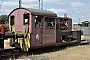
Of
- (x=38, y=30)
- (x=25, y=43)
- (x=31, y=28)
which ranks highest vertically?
(x=31, y=28)

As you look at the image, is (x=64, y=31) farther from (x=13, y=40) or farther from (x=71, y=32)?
(x=13, y=40)

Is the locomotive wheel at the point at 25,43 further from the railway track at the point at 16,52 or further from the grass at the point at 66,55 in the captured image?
the grass at the point at 66,55

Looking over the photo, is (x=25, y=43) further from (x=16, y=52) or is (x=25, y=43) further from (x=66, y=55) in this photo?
(x=66, y=55)

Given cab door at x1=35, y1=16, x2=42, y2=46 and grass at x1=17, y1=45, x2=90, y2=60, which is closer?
grass at x1=17, y1=45, x2=90, y2=60

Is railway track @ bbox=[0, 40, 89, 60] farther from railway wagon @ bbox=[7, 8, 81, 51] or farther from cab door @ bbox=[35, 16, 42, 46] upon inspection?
cab door @ bbox=[35, 16, 42, 46]

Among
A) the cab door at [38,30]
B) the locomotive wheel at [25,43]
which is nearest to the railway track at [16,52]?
the locomotive wheel at [25,43]

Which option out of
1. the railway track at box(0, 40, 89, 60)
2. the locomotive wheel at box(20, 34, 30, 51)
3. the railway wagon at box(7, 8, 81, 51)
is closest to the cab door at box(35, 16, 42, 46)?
the railway wagon at box(7, 8, 81, 51)

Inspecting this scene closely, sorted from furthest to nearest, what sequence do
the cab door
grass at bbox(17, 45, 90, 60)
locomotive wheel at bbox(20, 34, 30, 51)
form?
the cab door → locomotive wheel at bbox(20, 34, 30, 51) → grass at bbox(17, 45, 90, 60)

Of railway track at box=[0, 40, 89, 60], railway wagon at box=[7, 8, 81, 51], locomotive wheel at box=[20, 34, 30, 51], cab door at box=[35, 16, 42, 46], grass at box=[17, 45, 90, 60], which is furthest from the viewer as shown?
cab door at box=[35, 16, 42, 46]

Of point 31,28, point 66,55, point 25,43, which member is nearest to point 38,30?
point 31,28

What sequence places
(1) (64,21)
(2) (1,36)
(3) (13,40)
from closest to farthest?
(2) (1,36), (3) (13,40), (1) (64,21)

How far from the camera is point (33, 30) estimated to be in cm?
1058

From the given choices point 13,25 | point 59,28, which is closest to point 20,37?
point 13,25

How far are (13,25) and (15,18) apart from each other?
542 millimetres
